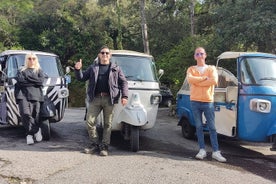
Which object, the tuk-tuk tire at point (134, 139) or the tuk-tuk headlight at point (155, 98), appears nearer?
the tuk-tuk tire at point (134, 139)

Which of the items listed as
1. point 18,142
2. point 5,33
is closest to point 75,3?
point 5,33

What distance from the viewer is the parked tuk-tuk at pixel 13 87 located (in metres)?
8.28

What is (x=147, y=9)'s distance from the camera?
85.8 ft

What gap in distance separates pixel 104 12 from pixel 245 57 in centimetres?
2366

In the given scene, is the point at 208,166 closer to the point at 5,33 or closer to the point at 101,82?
the point at 101,82

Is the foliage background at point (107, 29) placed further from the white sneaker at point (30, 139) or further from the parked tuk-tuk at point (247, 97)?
the white sneaker at point (30, 139)

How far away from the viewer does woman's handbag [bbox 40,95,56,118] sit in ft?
26.4

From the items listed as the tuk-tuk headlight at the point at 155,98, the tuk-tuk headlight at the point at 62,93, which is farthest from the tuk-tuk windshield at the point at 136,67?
the tuk-tuk headlight at the point at 62,93

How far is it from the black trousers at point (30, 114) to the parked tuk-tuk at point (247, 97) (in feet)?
12.8

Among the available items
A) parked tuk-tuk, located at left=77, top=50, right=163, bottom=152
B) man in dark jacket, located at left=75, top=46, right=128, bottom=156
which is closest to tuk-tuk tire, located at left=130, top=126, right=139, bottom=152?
parked tuk-tuk, located at left=77, top=50, right=163, bottom=152

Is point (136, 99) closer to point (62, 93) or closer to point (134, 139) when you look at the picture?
point (134, 139)

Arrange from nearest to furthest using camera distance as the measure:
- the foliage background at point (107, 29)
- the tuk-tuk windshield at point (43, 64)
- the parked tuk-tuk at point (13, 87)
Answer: the parked tuk-tuk at point (13, 87) < the tuk-tuk windshield at point (43, 64) < the foliage background at point (107, 29)

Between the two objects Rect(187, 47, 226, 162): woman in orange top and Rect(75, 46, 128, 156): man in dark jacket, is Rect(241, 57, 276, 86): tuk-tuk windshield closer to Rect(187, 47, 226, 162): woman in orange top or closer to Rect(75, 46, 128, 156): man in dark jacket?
Rect(187, 47, 226, 162): woman in orange top

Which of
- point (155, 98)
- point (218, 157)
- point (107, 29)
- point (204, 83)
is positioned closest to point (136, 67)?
point (155, 98)
